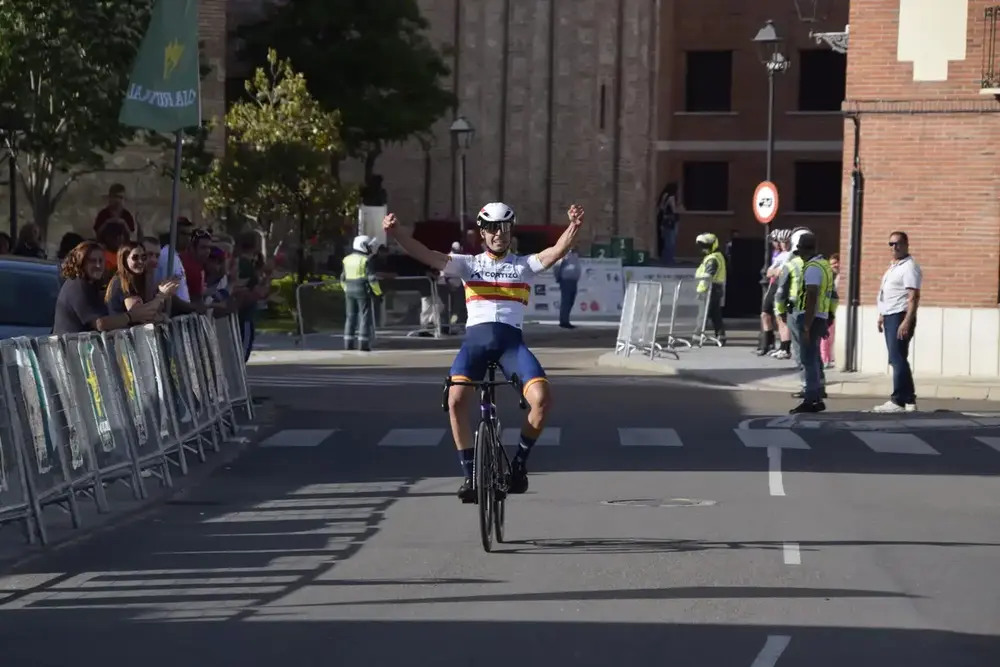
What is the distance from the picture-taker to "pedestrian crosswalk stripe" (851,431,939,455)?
1761 centimetres

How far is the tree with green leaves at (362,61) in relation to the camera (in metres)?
56.1

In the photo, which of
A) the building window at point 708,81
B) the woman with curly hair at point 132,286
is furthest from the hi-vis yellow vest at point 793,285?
the building window at point 708,81

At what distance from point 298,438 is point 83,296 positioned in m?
4.47

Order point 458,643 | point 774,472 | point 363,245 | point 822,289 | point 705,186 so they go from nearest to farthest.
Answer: point 458,643, point 774,472, point 822,289, point 363,245, point 705,186

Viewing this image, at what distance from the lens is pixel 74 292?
14.1m

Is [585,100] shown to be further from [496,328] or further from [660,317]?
[496,328]

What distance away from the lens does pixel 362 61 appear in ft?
185

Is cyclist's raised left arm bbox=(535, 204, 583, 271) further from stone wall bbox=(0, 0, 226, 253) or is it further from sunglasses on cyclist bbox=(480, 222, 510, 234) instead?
stone wall bbox=(0, 0, 226, 253)

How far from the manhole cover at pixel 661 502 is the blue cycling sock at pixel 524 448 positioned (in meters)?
1.74

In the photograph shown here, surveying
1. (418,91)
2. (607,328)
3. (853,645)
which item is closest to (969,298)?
(607,328)

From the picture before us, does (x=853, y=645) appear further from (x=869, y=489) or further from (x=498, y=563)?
(x=869, y=489)

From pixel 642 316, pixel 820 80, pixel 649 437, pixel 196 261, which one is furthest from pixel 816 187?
pixel 649 437

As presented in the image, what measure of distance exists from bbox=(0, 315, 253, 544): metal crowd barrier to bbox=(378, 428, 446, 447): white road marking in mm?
1515

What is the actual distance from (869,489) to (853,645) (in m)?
6.27
